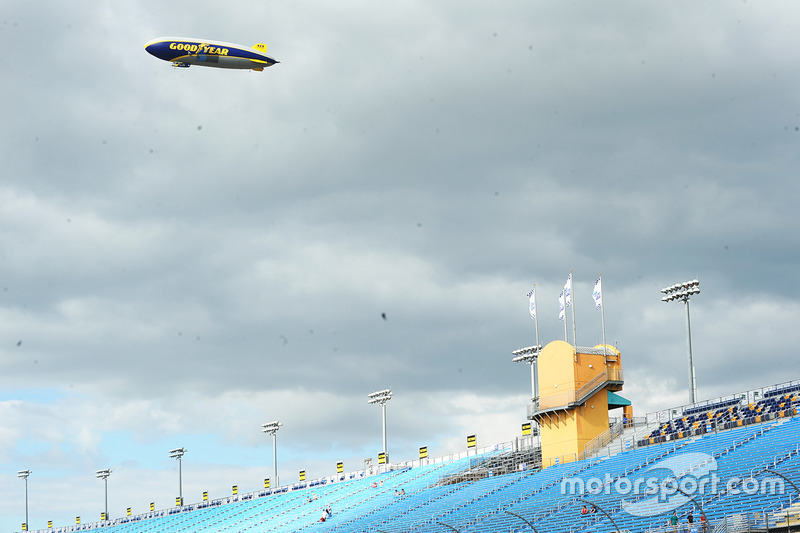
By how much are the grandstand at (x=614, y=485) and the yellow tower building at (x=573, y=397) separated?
3.99ft

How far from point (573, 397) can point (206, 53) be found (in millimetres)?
30148

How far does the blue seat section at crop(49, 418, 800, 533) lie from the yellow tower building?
2264 millimetres

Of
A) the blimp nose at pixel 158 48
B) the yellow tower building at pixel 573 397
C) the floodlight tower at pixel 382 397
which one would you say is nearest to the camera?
the blimp nose at pixel 158 48

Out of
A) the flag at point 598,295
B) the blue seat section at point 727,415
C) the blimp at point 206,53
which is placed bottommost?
the blue seat section at point 727,415

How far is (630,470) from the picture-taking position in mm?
53250

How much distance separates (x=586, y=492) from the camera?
5316 centimetres

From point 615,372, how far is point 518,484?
9365 millimetres

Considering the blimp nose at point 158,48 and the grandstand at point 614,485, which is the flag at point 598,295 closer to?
the grandstand at point 614,485

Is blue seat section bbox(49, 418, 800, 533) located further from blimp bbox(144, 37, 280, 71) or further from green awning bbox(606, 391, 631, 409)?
blimp bbox(144, 37, 280, 71)

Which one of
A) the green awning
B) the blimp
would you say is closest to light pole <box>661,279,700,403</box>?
the green awning

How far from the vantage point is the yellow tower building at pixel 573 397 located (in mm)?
62406

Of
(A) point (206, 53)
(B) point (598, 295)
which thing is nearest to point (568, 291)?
(B) point (598, 295)

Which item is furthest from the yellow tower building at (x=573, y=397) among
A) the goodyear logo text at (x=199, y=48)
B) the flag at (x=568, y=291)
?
the goodyear logo text at (x=199, y=48)

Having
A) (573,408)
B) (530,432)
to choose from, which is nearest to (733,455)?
(573,408)
